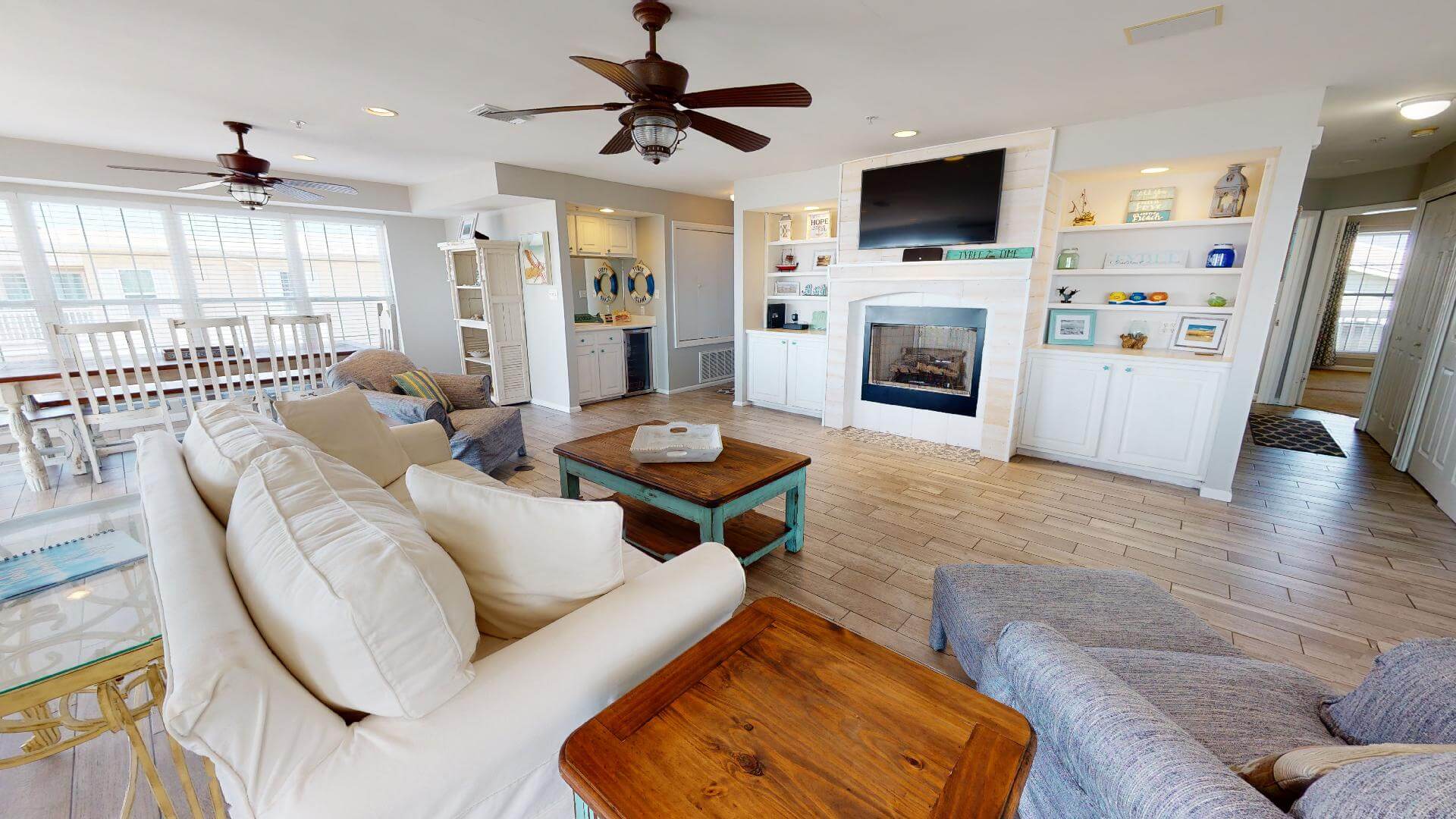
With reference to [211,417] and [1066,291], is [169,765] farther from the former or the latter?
[1066,291]

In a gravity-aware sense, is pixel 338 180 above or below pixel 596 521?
above

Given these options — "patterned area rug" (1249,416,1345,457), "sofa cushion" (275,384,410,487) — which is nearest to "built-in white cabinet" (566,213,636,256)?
"sofa cushion" (275,384,410,487)

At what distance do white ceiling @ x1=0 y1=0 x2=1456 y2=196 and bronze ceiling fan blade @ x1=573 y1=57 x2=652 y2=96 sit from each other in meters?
0.34

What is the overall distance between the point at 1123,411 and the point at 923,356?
147 cm

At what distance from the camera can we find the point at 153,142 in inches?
162

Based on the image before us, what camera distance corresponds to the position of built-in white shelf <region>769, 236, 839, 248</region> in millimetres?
5320

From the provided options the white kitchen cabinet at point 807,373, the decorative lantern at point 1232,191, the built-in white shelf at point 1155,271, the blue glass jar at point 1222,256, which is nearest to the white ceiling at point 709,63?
the decorative lantern at point 1232,191

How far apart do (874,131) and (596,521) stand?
358 cm

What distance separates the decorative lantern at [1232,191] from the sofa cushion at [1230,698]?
11.3ft

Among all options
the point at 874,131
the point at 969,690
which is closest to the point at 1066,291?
the point at 874,131

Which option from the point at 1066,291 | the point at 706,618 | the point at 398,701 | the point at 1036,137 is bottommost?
the point at 706,618

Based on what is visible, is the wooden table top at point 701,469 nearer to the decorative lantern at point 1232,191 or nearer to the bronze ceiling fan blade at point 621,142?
the bronze ceiling fan blade at point 621,142

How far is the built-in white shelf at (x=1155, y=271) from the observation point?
352cm

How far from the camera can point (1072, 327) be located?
4.11 meters
